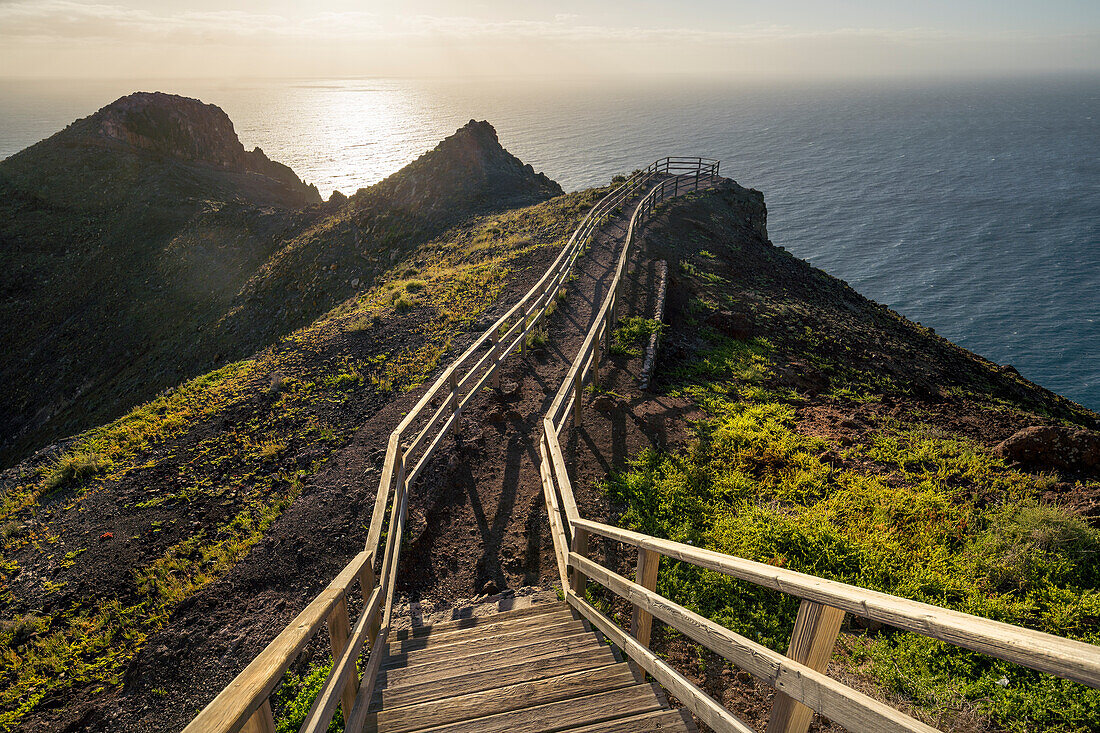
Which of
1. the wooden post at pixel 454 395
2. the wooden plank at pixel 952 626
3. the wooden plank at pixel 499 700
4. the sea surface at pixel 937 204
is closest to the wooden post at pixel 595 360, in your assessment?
the wooden post at pixel 454 395

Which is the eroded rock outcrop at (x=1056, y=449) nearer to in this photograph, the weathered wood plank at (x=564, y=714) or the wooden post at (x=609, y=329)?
the wooden post at (x=609, y=329)

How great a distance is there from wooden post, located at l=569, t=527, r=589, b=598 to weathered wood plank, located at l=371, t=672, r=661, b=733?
1619 mm

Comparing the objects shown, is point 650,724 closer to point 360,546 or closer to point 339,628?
point 339,628

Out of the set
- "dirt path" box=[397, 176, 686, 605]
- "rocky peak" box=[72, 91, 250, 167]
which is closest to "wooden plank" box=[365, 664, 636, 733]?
"dirt path" box=[397, 176, 686, 605]

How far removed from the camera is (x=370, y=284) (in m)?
27.3

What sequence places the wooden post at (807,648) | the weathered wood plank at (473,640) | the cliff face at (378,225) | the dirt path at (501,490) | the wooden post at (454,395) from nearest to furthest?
the wooden post at (807,648) → the weathered wood plank at (473,640) → the dirt path at (501,490) → the wooden post at (454,395) → the cliff face at (378,225)

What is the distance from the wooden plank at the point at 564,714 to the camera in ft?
11.5

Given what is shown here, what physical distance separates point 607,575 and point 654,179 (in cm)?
3575

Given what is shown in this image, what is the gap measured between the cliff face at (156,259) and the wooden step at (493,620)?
936 inches

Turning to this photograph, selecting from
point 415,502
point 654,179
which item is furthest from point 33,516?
point 654,179

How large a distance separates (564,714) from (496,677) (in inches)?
32.6

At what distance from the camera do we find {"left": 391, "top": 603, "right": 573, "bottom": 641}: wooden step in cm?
553

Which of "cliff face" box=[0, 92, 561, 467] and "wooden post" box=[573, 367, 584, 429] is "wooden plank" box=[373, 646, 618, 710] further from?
"cliff face" box=[0, 92, 561, 467]

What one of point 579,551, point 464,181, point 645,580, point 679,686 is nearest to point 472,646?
point 579,551
